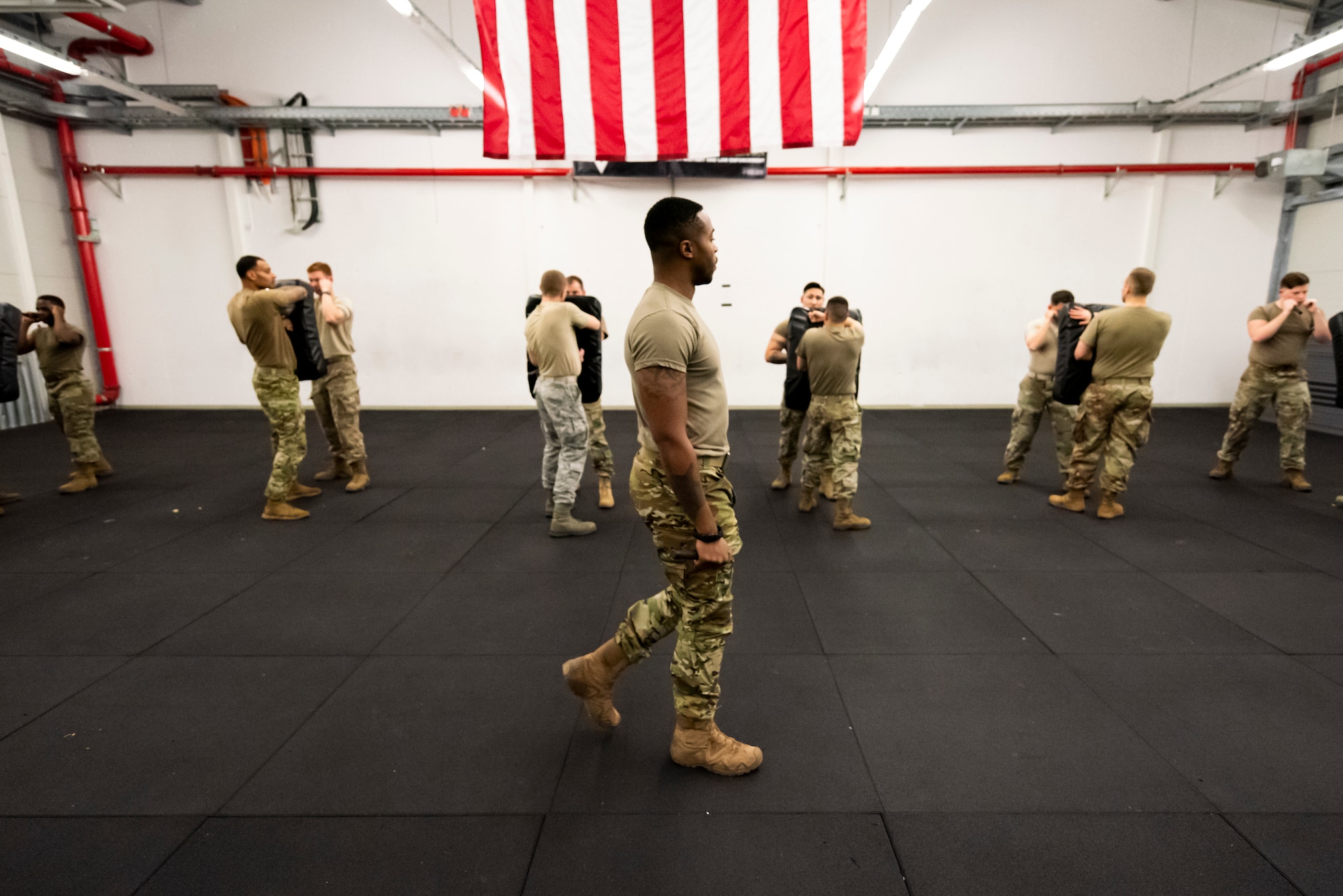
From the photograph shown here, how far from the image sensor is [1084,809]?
187 cm

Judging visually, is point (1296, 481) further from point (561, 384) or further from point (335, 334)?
point (335, 334)

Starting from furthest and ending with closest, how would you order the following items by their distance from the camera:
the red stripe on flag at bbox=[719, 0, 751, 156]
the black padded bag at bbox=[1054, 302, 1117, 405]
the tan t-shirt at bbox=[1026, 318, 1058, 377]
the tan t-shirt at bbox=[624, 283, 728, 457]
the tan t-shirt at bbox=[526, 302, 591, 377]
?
the tan t-shirt at bbox=[1026, 318, 1058, 377]
the black padded bag at bbox=[1054, 302, 1117, 405]
the red stripe on flag at bbox=[719, 0, 751, 156]
the tan t-shirt at bbox=[526, 302, 591, 377]
the tan t-shirt at bbox=[624, 283, 728, 457]

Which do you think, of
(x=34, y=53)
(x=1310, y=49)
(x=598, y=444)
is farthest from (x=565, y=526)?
(x=1310, y=49)

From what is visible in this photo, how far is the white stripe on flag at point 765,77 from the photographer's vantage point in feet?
14.8

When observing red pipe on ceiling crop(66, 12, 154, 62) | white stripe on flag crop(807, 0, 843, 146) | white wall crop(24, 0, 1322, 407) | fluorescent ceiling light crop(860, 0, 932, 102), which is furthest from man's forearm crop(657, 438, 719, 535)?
red pipe on ceiling crop(66, 12, 154, 62)

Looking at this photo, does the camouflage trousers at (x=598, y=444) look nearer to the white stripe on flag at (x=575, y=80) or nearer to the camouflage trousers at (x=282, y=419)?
the white stripe on flag at (x=575, y=80)

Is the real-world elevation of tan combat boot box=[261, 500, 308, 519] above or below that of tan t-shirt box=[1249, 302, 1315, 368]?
below

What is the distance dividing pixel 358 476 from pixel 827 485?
4.19m

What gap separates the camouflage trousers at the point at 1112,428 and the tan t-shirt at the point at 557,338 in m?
3.89

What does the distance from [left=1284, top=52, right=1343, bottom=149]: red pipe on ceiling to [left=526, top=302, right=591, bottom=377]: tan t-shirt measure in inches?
425

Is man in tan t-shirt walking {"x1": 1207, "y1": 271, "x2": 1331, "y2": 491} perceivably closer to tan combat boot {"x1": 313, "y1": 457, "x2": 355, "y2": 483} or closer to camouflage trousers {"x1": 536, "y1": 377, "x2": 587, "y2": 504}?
camouflage trousers {"x1": 536, "y1": 377, "x2": 587, "y2": 504}

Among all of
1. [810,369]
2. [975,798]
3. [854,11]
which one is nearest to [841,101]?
[854,11]

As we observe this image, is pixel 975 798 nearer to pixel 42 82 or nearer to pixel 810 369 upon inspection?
pixel 810 369

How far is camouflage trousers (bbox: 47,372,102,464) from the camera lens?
5473mm
